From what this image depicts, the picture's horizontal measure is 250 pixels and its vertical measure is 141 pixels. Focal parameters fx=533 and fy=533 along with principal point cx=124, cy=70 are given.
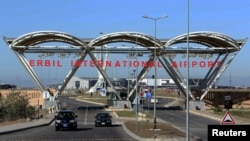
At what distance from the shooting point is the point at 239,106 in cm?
11069

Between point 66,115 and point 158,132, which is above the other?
point 66,115

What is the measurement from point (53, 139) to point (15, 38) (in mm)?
64227

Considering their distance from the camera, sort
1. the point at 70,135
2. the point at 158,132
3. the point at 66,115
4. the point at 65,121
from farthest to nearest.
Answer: the point at 66,115, the point at 65,121, the point at 70,135, the point at 158,132

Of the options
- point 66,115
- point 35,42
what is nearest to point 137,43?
point 35,42

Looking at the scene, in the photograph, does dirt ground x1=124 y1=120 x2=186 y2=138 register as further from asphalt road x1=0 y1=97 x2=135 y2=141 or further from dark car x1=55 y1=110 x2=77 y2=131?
dark car x1=55 y1=110 x2=77 y2=131

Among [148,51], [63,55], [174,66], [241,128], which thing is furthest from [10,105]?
[241,128]

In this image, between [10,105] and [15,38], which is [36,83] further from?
[10,105]

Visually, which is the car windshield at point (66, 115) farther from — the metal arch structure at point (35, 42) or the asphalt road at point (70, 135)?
the metal arch structure at point (35, 42)

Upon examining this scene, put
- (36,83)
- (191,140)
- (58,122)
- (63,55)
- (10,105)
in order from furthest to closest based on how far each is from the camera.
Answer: (36,83), (63,55), (10,105), (58,122), (191,140)

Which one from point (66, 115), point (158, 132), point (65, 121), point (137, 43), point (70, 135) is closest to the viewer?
point (158, 132)

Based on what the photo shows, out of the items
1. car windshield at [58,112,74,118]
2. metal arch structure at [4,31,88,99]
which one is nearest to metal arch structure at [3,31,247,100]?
metal arch structure at [4,31,88,99]

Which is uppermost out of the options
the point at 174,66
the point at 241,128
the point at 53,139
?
the point at 174,66

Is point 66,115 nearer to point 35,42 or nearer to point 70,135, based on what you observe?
point 70,135

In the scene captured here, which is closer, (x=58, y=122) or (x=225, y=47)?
(x=58, y=122)
